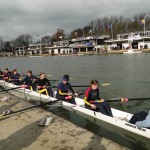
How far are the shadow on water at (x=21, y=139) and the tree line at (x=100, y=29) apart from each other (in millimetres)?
68176

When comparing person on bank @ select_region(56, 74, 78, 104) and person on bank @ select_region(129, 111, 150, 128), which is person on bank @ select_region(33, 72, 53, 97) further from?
person on bank @ select_region(129, 111, 150, 128)

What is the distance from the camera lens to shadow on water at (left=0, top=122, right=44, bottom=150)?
6.94 metres

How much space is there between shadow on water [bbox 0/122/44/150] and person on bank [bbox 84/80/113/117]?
2.17 metres

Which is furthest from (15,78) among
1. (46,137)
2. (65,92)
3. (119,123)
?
(119,123)

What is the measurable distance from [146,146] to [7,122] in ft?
16.7

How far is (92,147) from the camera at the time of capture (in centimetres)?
668

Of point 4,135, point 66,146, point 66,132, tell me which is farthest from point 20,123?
point 66,146

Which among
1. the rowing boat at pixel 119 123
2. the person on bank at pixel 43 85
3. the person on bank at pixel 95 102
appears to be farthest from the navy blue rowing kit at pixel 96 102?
the person on bank at pixel 43 85

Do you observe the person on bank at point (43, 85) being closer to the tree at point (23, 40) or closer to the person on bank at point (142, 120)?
the person on bank at point (142, 120)

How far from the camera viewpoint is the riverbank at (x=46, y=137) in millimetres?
6801

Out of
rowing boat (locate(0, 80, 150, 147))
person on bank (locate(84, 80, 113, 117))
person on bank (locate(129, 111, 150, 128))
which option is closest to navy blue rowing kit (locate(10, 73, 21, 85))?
rowing boat (locate(0, 80, 150, 147))

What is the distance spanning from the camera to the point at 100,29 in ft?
399

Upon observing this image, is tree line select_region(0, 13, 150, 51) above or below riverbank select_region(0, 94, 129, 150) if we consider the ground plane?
above

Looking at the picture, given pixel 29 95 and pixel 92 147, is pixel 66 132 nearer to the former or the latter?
pixel 92 147
